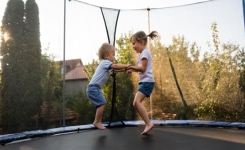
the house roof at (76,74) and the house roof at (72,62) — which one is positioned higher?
the house roof at (72,62)

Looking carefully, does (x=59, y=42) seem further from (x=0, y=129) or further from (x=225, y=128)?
(x=225, y=128)

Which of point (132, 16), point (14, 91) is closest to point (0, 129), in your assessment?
point (14, 91)

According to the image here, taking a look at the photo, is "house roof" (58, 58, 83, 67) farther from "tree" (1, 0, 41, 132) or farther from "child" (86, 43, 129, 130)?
"child" (86, 43, 129, 130)

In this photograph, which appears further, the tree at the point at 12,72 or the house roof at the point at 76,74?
the house roof at the point at 76,74

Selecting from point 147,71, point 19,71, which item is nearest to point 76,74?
point 19,71

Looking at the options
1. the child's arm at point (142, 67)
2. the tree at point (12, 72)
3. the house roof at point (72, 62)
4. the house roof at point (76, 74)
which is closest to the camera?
the child's arm at point (142, 67)

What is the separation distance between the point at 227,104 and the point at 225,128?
16.1 inches

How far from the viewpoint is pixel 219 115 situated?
259cm

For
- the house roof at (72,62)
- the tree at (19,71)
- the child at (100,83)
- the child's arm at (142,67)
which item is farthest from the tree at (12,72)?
the child's arm at (142,67)

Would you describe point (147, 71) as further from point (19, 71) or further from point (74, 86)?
point (19, 71)

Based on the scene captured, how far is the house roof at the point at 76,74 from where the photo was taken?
2.82 metres

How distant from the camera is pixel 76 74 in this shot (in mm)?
2949

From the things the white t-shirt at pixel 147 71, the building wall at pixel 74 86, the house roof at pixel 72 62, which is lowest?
the building wall at pixel 74 86

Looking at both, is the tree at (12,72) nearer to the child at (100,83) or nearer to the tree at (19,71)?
the tree at (19,71)
